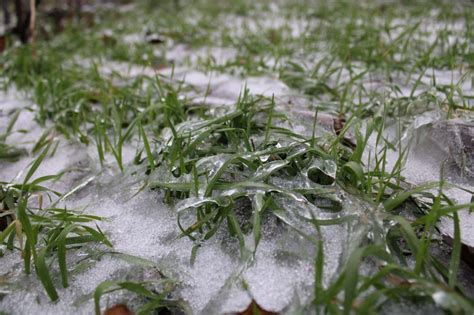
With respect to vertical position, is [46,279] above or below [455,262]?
below

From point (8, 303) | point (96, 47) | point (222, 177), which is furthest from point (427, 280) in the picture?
point (96, 47)

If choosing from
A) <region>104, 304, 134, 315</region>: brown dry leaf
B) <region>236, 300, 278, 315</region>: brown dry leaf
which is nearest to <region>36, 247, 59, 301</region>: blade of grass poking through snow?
<region>104, 304, 134, 315</region>: brown dry leaf

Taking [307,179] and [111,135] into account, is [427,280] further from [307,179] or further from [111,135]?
[111,135]

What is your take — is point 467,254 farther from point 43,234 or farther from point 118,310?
point 43,234

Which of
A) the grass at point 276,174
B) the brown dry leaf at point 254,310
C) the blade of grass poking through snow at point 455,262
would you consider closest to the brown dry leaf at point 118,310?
the grass at point 276,174

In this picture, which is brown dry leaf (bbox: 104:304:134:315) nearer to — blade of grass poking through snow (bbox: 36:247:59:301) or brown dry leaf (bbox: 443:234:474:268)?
blade of grass poking through snow (bbox: 36:247:59:301)

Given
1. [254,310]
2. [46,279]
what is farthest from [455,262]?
[46,279]

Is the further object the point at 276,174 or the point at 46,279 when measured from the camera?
the point at 276,174

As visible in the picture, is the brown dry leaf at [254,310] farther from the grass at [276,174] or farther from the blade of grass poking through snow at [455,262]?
the blade of grass poking through snow at [455,262]
